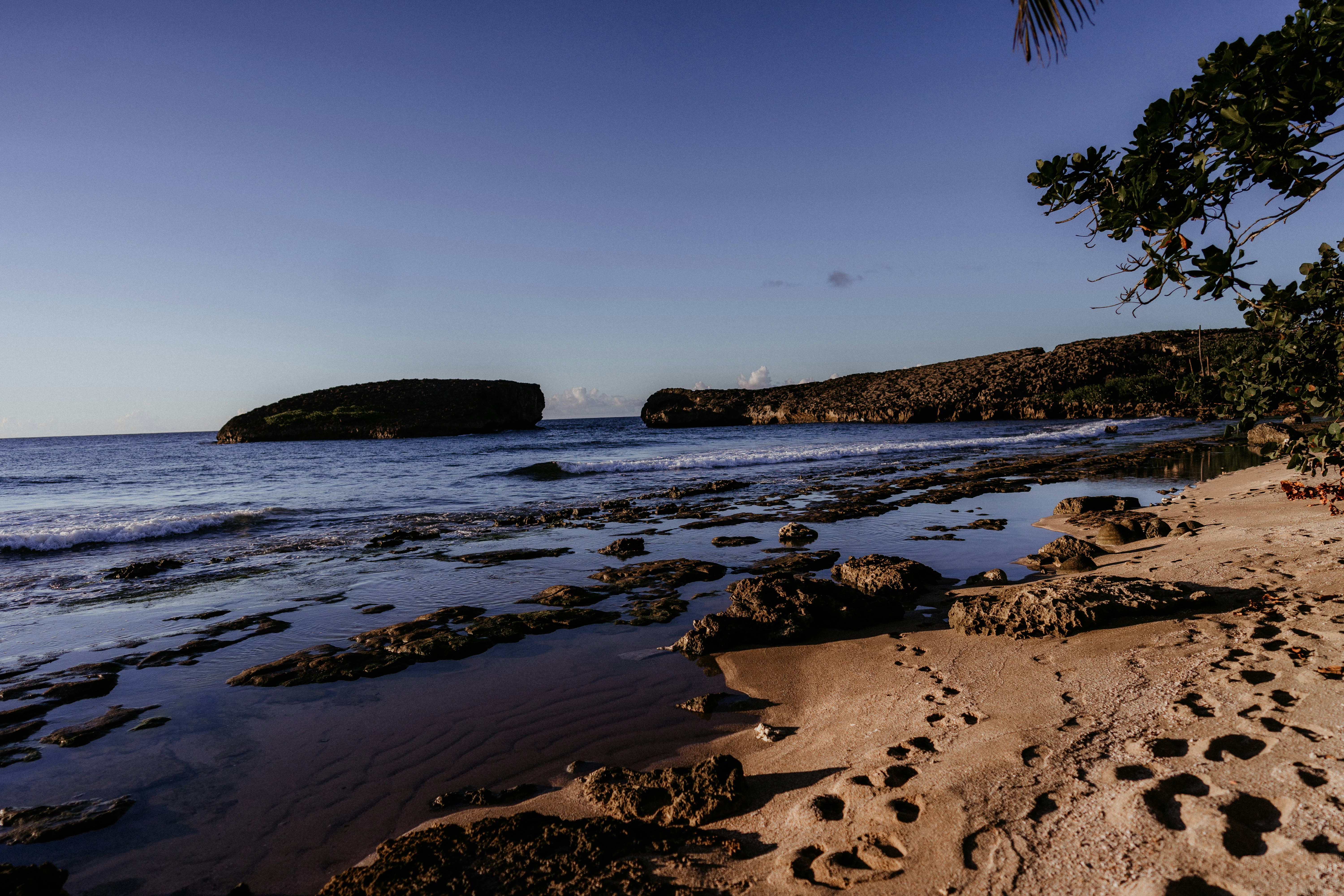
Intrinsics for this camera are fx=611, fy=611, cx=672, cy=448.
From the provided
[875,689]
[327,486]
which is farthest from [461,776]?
[327,486]

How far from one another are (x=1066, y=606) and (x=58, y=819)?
6401mm

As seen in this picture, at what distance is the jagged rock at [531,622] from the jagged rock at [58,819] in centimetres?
257

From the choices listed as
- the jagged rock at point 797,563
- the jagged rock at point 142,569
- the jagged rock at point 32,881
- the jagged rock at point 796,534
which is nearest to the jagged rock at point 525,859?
the jagged rock at point 32,881

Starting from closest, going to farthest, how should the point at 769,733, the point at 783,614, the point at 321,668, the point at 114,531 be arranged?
the point at 769,733
the point at 321,668
the point at 783,614
the point at 114,531

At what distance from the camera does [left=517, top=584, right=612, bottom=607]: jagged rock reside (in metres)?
6.46

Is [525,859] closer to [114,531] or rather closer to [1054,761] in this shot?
[1054,761]

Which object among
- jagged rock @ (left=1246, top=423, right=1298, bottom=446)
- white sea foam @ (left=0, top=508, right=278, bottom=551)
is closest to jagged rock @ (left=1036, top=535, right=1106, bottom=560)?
jagged rock @ (left=1246, top=423, right=1298, bottom=446)

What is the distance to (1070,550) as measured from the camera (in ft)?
22.8

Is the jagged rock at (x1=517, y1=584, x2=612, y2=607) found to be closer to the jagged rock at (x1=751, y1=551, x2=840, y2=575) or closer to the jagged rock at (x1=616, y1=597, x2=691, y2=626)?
the jagged rock at (x1=616, y1=597, x2=691, y2=626)

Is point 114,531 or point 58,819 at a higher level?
point 114,531

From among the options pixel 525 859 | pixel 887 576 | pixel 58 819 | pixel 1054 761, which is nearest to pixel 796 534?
pixel 887 576

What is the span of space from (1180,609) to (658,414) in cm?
6961

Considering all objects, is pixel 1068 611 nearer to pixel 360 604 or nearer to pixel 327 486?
pixel 360 604

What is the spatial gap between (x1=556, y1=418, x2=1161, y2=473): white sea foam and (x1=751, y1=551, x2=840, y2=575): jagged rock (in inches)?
646
